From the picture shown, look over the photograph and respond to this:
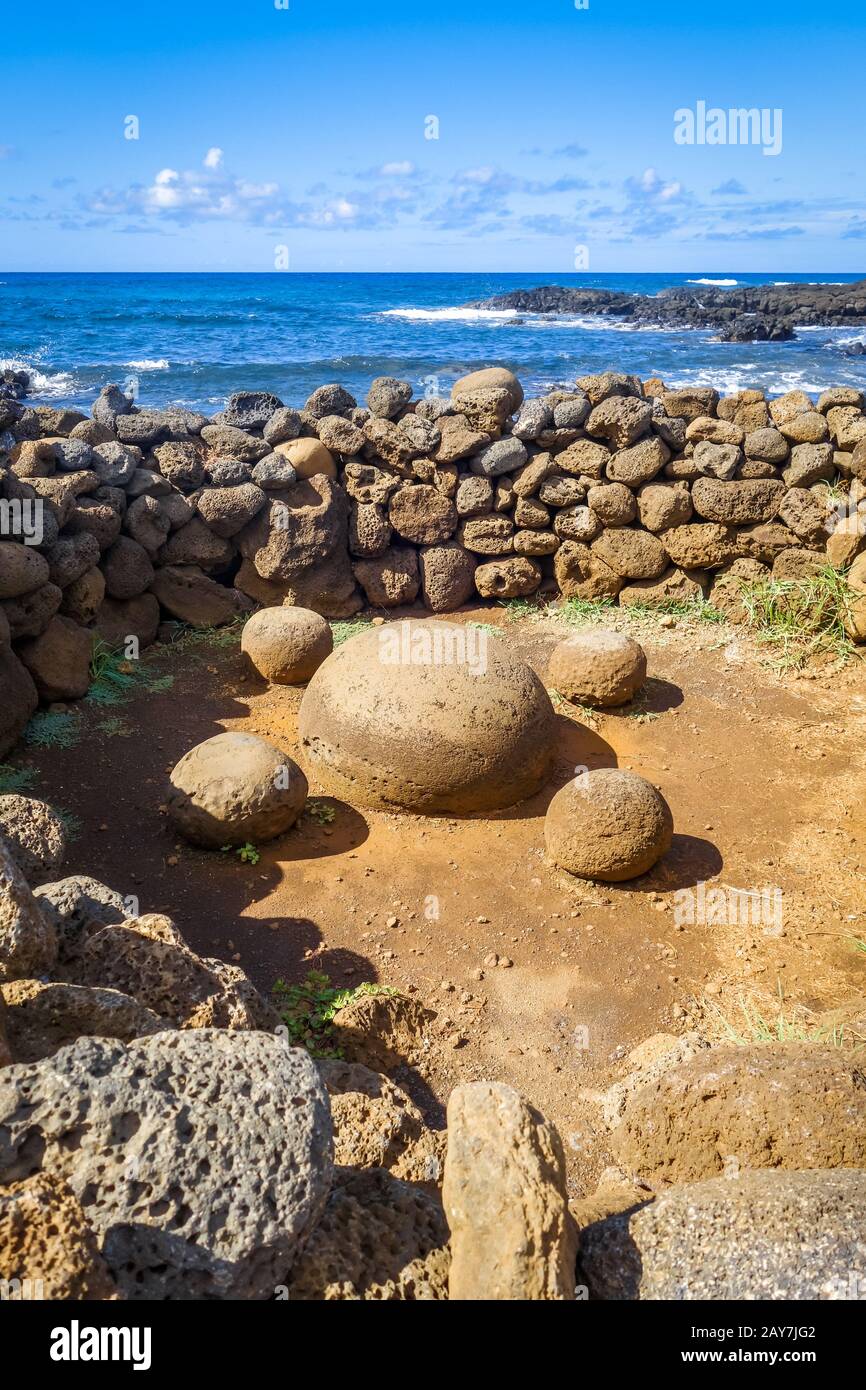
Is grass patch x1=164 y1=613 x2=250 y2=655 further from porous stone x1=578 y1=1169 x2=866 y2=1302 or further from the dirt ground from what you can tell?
porous stone x1=578 y1=1169 x2=866 y2=1302

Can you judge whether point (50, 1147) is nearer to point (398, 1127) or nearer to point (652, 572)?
point (398, 1127)

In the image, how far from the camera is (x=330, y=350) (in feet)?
96.8

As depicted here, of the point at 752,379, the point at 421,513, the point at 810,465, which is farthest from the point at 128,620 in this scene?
the point at 752,379

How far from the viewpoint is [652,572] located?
32.4 ft

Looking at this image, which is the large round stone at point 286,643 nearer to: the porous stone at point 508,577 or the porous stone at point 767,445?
the porous stone at point 508,577

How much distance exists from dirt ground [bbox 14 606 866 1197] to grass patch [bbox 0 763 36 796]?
0.26ft

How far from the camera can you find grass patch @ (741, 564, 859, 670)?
8.80 meters

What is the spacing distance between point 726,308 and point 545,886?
44231 millimetres

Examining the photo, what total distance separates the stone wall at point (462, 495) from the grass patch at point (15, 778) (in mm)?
2176

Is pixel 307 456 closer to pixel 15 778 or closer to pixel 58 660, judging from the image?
pixel 58 660

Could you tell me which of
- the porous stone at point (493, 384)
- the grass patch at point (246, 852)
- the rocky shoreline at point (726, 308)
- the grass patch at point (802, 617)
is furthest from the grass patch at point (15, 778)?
the rocky shoreline at point (726, 308)

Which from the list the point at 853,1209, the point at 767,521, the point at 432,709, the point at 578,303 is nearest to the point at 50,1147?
the point at 853,1209

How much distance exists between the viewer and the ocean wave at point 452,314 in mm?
45594

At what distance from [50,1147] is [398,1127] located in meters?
1.50
